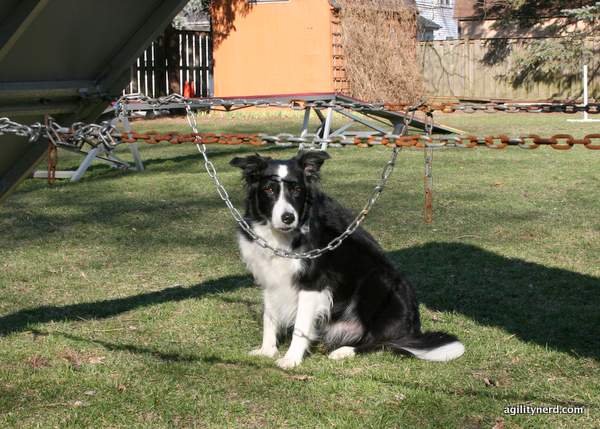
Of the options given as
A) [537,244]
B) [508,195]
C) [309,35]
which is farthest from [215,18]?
[537,244]

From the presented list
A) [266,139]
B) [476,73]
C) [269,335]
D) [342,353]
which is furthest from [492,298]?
[476,73]

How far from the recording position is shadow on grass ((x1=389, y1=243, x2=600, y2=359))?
544 centimetres

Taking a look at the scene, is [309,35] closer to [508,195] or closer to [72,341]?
[508,195]

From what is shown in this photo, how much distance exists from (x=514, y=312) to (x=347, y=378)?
183cm

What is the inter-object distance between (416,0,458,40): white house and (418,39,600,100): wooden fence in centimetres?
1330

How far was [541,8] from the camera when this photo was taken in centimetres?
3494

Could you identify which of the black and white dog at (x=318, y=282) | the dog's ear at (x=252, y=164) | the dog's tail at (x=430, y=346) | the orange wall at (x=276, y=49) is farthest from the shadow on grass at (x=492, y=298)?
the orange wall at (x=276, y=49)

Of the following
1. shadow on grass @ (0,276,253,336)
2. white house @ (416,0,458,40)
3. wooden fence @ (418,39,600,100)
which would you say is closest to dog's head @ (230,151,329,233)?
shadow on grass @ (0,276,253,336)

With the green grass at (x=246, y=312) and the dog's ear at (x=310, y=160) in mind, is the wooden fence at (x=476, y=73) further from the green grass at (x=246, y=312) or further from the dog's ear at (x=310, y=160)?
the dog's ear at (x=310, y=160)

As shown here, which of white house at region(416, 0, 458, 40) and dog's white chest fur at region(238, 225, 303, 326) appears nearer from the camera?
dog's white chest fur at region(238, 225, 303, 326)

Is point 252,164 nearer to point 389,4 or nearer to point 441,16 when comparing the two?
point 389,4

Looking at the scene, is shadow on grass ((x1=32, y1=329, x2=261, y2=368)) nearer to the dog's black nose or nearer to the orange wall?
the dog's black nose

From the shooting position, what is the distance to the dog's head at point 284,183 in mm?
4844

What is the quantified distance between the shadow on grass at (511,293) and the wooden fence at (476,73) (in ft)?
77.6
